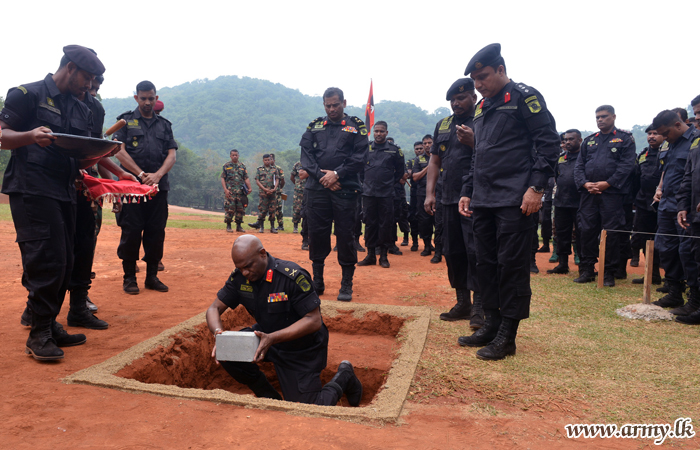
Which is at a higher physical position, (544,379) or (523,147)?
(523,147)


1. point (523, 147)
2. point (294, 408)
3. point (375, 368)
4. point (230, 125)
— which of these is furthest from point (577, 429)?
point (230, 125)

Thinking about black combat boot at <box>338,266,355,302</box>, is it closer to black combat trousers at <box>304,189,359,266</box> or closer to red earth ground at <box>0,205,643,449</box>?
black combat trousers at <box>304,189,359,266</box>

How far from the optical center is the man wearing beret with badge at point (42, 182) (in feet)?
10.5

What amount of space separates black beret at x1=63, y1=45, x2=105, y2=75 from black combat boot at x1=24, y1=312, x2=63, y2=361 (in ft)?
5.81

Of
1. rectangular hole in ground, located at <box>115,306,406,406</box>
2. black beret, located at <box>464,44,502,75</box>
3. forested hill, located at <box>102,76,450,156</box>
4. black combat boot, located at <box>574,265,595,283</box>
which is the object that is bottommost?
rectangular hole in ground, located at <box>115,306,406,406</box>

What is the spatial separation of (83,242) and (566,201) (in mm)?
6758

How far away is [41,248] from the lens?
3205 millimetres

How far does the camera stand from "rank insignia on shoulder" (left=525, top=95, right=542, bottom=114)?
11.1 ft

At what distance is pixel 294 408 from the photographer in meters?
2.51

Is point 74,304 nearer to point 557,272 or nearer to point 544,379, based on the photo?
point 544,379

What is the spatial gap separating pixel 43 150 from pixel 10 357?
1457 mm

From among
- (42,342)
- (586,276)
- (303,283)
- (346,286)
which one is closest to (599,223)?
(586,276)

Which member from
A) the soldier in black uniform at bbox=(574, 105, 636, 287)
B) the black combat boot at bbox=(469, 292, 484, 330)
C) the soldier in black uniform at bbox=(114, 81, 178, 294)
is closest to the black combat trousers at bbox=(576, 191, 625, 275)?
the soldier in black uniform at bbox=(574, 105, 636, 287)

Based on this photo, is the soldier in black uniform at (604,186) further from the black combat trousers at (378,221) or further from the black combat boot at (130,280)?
the black combat boot at (130,280)
